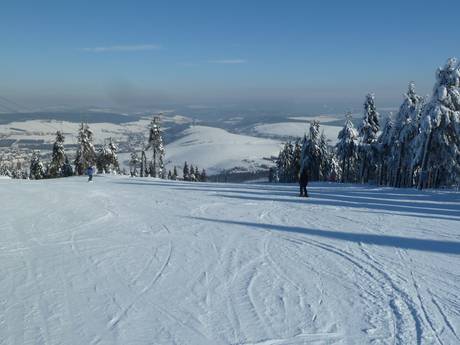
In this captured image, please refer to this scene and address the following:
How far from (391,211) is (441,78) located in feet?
56.0

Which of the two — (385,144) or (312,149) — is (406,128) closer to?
(385,144)

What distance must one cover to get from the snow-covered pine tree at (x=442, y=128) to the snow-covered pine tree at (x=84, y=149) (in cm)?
4191

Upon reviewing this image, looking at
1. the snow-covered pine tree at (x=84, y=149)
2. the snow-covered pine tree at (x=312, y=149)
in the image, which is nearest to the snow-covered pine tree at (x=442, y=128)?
the snow-covered pine tree at (x=312, y=149)

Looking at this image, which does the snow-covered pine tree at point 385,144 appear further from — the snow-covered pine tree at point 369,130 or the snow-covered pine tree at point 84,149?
the snow-covered pine tree at point 84,149

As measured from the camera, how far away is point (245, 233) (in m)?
13.0

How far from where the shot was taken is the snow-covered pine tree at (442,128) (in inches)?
1144

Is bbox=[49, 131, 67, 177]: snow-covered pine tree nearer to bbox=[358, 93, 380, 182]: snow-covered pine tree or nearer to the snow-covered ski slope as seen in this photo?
bbox=[358, 93, 380, 182]: snow-covered pine tree

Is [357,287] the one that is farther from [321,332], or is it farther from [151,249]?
[151,249]

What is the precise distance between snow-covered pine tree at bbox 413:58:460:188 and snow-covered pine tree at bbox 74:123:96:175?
4191 cm

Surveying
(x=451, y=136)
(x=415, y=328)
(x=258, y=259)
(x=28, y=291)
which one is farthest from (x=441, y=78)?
(x=28, y=291)

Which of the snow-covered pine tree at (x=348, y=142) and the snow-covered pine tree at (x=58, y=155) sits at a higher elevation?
the snow-covered pine tree at (x=348, y=142)

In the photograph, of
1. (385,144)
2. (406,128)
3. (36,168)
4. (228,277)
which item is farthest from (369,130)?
(36,168)

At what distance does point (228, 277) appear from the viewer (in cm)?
873

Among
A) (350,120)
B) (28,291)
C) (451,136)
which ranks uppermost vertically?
(350,120)
